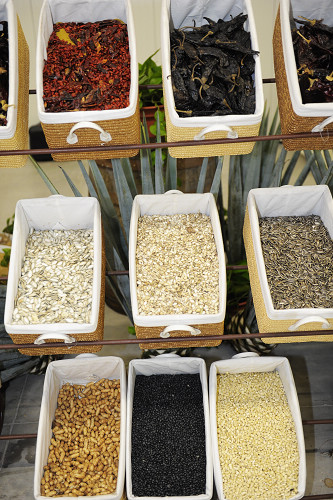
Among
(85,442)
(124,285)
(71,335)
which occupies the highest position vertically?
(71,335)

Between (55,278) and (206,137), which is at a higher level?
(206,137)

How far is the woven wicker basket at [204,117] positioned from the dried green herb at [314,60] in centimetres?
10

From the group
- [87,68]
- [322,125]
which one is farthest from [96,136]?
[322,125]

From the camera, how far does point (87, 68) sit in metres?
1.31

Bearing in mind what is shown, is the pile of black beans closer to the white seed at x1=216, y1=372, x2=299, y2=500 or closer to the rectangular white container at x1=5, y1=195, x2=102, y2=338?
the white seed at x1=216, y1=372, x2=299, y2=500

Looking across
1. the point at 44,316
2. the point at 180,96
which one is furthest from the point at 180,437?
the point at 180,96

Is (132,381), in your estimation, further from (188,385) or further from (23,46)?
(23,46)

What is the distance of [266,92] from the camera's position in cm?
341

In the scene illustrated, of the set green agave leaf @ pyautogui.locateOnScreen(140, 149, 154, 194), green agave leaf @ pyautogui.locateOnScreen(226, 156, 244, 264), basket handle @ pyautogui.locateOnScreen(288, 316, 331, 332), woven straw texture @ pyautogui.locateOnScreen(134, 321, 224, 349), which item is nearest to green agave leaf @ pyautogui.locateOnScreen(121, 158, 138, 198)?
green agave leaf @ pyautogui.locateOnScreen(140, 149, 154, 194)

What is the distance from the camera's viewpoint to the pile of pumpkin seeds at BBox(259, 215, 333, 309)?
1372mm

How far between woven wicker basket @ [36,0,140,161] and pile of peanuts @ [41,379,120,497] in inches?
34.4

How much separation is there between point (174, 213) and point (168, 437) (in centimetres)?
73

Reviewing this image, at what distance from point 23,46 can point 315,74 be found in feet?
2.45

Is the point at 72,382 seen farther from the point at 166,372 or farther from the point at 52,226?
the point at 52,226
